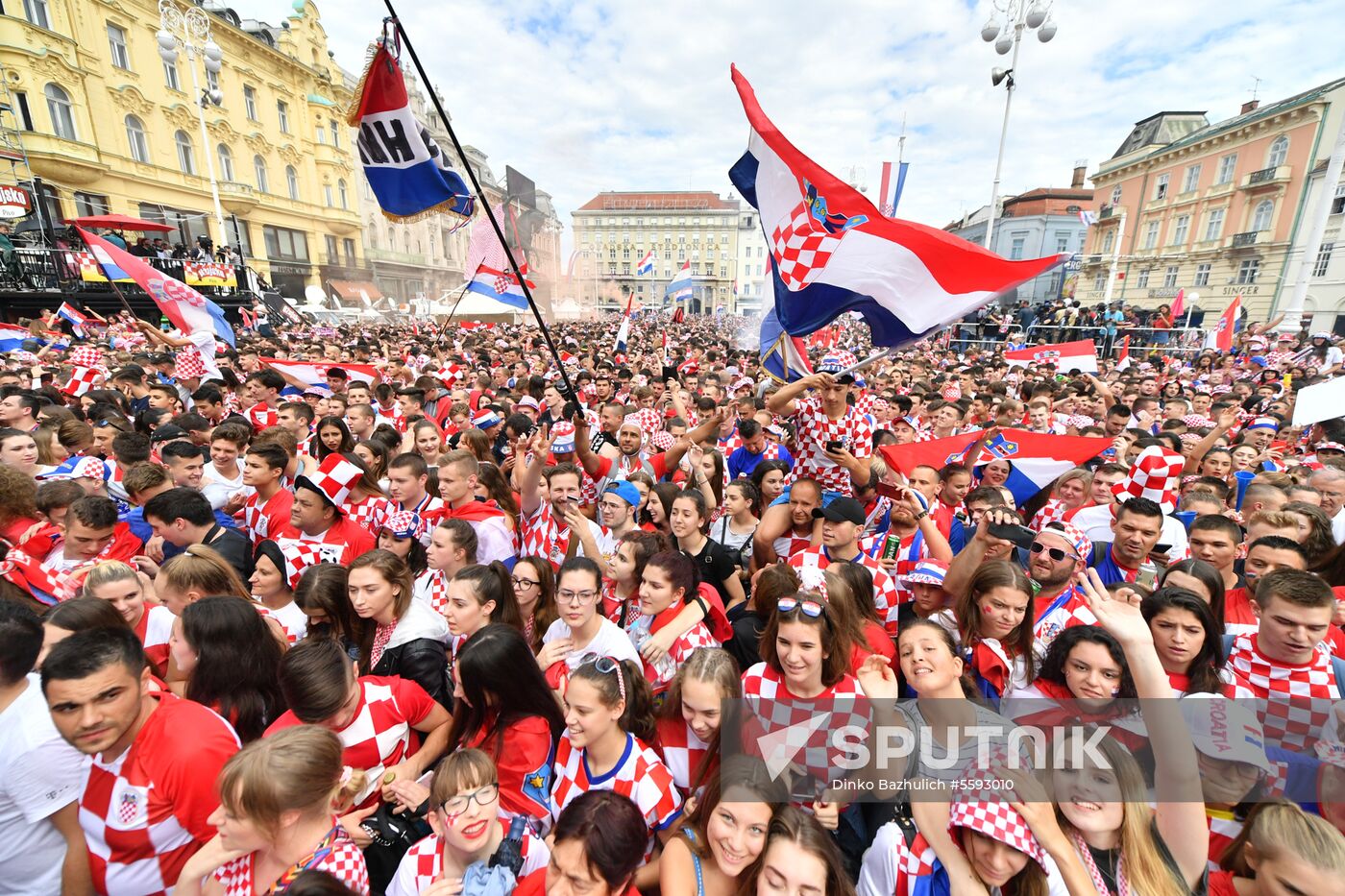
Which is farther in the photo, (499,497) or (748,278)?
(748,278)

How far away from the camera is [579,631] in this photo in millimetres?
3037

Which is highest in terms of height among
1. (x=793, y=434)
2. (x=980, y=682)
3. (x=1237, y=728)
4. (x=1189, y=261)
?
(x=1189, y=261)

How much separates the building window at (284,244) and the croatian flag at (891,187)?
1446 inches

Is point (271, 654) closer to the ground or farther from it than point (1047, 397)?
closer to the ground

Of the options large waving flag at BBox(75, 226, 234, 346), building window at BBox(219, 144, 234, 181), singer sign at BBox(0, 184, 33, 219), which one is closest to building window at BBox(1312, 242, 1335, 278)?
large waving flag at BBox(75, 226, 234, 346)

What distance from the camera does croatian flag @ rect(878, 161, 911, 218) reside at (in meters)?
15.0

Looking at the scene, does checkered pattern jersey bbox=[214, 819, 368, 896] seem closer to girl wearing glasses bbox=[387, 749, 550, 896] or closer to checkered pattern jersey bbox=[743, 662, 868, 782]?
girl wearing glasses bbox=[387, 749, 550, 896]

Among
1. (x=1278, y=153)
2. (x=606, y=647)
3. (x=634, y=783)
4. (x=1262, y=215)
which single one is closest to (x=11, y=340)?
(x=606, y=647)

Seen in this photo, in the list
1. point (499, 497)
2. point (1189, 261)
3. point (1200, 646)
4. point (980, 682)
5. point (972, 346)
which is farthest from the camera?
point (1189, 261)

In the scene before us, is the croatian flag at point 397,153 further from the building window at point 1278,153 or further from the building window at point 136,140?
the building window at point 1278,153

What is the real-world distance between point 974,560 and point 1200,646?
103 centimetres

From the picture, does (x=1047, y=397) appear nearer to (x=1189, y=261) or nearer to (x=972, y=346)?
(x=972, y=346)

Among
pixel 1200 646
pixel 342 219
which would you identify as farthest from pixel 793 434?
pixel 342 219

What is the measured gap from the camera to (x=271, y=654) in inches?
104
